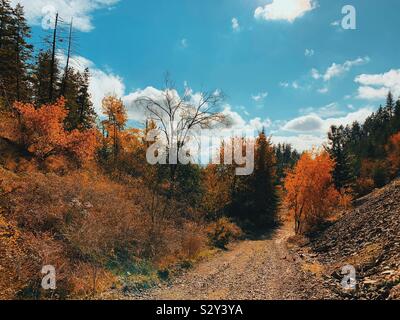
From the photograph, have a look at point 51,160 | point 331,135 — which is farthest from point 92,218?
point 331,135

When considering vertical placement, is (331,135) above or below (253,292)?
above

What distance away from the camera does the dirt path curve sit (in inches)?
499

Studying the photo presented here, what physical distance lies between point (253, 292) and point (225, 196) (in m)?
21.0

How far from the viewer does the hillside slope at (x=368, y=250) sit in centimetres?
1185

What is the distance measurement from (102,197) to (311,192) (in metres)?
23.5

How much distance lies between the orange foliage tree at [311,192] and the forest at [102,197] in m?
0.11

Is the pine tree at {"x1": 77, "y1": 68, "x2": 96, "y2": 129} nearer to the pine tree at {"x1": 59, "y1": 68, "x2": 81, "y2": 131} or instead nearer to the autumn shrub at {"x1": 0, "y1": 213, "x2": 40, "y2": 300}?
the pine tree at {"x1": 59, "y1": 68, "x2": 81, "y2": 131}

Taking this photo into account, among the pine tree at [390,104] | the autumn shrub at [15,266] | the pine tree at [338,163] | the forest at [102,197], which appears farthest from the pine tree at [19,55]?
the pine tree at [390,104]

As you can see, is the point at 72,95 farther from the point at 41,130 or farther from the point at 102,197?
the point at 102,197

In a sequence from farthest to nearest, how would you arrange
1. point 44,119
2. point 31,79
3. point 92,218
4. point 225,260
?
point 31,79, point 44,119, point 225,260, point 92,218

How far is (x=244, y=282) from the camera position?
49.5ft

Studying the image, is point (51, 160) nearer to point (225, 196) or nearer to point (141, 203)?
point (141, 203)

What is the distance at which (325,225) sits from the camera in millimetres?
32531

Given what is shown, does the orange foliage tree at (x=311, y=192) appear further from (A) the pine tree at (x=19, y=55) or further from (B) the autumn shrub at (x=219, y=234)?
(A) the pine tree at (x=19, y=55)
